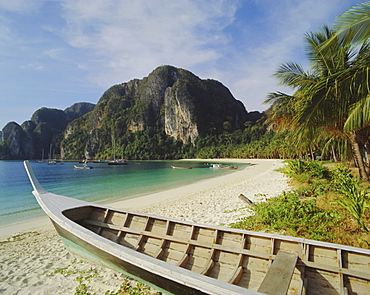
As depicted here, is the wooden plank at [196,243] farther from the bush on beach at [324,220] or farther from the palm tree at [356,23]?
the palm tree at [356,23]

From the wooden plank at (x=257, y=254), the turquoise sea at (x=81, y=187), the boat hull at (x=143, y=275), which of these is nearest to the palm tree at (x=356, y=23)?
the wooden plank at (x=257, y=254)

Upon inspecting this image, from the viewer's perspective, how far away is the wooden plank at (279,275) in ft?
7.20

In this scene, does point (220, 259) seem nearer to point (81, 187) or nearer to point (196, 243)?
point (196, 243)

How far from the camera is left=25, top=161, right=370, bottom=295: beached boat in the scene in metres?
2.29

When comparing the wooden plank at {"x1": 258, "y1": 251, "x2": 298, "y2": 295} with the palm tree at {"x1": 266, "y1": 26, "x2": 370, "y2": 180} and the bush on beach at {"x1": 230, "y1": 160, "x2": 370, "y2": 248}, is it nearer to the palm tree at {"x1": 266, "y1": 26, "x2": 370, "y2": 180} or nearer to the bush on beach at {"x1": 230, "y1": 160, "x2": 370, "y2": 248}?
the bush on beach at {"x1": 230, "y1": 160, "x2": 370, "y2": 248}

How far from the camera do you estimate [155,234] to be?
391 cm

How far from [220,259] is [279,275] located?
1.02 metres

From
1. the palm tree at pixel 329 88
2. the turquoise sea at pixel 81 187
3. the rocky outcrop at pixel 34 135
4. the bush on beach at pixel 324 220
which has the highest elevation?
the rocky outcrop at pixel 34 135

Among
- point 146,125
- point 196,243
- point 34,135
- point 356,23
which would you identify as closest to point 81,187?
point 196,243

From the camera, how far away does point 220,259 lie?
325 centimetres

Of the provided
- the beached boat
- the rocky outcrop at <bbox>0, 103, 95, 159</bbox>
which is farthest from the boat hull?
the rocky outcrop at <bbox>0, 103, 95, 159</bbox>

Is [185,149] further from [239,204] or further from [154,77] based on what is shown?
[239,204]

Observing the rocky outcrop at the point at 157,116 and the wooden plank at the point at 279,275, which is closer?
the wooden plank at the point at 279,275

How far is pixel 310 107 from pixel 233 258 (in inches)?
149
